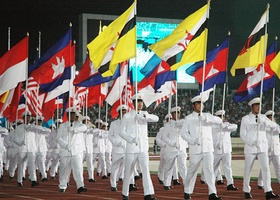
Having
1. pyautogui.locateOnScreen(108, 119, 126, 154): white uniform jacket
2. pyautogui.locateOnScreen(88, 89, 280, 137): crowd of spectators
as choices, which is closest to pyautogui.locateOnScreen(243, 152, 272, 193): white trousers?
pyautogui.locateOnScreen(108, 119, 126, 154): white uniform jacket

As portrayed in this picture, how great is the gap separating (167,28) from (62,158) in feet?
97.8

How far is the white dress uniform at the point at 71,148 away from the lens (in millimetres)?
16406

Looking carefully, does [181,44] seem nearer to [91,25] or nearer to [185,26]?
[185,26]

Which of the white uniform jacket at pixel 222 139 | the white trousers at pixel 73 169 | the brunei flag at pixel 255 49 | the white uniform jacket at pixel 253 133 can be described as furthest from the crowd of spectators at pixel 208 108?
the white uniform jacket at pixel 253 133

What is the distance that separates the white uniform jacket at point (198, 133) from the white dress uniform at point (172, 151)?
329 cm

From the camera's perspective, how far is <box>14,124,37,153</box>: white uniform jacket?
1934 centimetres

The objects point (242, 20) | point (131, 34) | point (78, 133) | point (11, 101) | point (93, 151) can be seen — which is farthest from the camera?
point (242, 20)

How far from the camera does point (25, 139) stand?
1933cm

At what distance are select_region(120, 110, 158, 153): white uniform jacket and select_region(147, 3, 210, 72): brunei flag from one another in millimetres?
1609

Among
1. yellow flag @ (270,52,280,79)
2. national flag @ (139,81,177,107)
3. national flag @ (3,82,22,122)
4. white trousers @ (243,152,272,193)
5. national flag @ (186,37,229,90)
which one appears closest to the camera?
white trousers @ (243,152,272,193)

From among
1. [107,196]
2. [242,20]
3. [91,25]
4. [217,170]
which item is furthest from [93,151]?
[242,20]

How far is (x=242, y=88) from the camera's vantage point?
17.4m

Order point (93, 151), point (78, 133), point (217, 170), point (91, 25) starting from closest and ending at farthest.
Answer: point (78, 133), point (217, 170), point (93, 151), point (91, 25)

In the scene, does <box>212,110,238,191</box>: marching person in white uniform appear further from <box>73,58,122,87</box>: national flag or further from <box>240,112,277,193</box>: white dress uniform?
<box>73,58,122,87</box>: national flag
